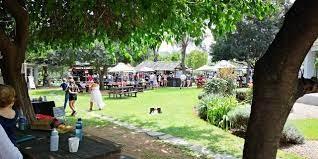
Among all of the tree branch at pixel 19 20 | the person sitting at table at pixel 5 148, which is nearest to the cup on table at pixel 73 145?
the person sitting at table at pixel 5 148

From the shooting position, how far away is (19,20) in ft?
26.5

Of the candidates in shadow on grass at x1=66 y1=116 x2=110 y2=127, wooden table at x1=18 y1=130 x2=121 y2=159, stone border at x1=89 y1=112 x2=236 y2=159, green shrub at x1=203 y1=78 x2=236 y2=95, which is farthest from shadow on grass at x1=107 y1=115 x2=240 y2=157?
green shrub at x1=203 y1=78 x2=236 y2=95

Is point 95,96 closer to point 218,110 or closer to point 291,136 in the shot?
point 218,110

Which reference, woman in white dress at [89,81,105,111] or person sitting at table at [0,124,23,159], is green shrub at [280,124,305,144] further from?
woman in white dress at [89,81,105,111]

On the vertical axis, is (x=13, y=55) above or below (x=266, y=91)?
above

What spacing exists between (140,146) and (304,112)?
10196 mm

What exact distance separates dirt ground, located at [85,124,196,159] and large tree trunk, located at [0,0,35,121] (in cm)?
234

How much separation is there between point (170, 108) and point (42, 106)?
311 inches

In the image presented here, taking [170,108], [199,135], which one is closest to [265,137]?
[199,135]

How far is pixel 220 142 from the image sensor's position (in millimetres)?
9883

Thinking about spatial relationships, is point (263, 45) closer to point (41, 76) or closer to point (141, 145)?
point (41, 76)

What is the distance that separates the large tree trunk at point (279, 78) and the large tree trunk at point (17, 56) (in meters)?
5.20

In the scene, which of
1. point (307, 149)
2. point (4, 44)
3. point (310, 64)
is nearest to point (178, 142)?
point (307, 149)

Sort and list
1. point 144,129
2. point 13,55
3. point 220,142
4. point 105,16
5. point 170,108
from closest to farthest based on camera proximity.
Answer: point 13,55 → point 105,16 → point 220,142 → point 144,129 → point 170,108
